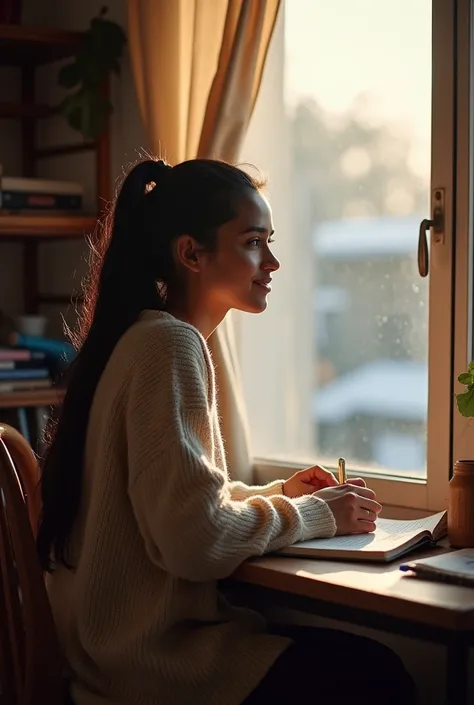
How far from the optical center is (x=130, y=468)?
147 centimetres

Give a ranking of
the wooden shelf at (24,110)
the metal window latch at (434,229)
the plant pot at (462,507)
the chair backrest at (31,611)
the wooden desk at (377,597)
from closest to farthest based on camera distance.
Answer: the wooden desk at (377,597)
the chair backrest at (31,611)
the plant pot at (462,507)
the metal window latch at (434,229)
the wooden shelf at (24,110)

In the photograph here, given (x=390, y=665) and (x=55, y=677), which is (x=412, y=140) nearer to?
(x=390, y=665)

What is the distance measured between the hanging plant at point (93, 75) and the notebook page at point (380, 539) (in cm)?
141

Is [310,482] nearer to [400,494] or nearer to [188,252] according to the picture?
A: [400,494]

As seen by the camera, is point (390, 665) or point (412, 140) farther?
point (412, 140)

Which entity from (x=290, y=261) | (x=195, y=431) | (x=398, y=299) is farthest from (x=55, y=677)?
(x=290, y=261)

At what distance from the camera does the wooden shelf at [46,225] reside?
2623mm

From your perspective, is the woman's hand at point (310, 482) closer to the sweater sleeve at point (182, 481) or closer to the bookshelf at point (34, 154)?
the sweater sleeve at point (182, 481)

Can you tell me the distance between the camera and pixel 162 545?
143 cm

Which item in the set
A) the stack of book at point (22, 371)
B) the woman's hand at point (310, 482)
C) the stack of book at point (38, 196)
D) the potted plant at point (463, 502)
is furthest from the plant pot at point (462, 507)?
the stack of book at point (38, 196)

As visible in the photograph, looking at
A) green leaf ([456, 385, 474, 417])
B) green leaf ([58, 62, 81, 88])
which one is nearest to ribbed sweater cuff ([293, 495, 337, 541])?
green leaf ([456, 385, 474, 417])

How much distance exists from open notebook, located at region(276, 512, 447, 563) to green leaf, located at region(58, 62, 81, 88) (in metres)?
1.49

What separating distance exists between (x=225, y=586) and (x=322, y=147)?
127 centimetres

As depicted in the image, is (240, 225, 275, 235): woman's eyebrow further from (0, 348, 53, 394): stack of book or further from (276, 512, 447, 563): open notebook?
(0, 348, 53, 394): stack of book
